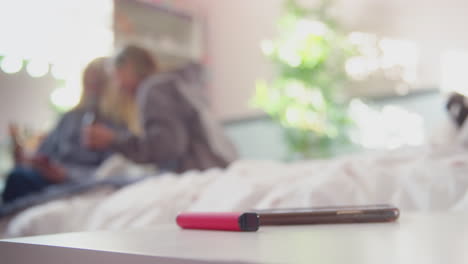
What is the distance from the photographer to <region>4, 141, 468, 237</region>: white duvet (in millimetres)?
760

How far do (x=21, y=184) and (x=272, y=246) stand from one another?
51.5 inches

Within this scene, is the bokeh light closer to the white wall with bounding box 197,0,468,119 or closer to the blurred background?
the blurred background

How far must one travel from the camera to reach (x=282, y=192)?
0.77 metres

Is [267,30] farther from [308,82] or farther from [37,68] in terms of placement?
[37,68]

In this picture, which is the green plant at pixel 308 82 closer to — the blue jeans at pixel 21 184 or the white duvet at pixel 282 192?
the blue jeans at pixel 21 184

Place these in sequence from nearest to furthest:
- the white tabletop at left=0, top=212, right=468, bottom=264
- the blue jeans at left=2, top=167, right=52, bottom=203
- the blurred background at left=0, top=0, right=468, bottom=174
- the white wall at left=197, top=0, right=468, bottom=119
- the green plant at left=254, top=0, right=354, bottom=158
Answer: the white tabletop at left=0, top=212, right=468, bottom=264 < the blue jeans at left=2, top=167, right=52, bottom=203 < the blurred background at left=0, top=0, right=468, bottom=174 < the white wall at left=197, top=0, right=468, bottom=119 < the green plant at left=254, top=0, right=354, bottom=158

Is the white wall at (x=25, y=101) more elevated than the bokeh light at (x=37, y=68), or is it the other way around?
the bokeh light at (x=37, y=68)

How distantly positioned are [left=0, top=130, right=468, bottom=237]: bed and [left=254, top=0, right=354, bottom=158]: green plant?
1.52 meters

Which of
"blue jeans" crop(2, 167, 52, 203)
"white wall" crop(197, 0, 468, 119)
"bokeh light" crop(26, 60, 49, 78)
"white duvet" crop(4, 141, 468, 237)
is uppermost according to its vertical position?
"white wall" crop(197, 0, 468, 119)

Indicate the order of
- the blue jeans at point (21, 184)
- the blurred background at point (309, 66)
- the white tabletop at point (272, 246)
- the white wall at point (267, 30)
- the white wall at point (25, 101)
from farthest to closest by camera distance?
the white wall at point (267, 30)
the blurred background at point (309, 66)
the white wall at point (25, 101)
the blue jeans at point (21, 184)
the white tabletop at point (272, 246)

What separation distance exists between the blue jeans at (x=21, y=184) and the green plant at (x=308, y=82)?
55.3 inches

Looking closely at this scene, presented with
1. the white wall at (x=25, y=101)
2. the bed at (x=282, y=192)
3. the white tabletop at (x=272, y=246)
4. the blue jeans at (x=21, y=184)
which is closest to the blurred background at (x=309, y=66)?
the white wall at (x=25, y=101)

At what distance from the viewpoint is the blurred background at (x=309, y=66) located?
2.25 metres

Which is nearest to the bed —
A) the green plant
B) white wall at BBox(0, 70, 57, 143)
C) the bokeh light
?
white wall at BBox(0, 70, 57, 143)
